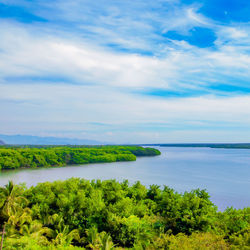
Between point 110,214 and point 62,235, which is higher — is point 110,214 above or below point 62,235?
above

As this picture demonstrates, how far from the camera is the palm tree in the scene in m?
20.6

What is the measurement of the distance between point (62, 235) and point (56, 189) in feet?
24.4

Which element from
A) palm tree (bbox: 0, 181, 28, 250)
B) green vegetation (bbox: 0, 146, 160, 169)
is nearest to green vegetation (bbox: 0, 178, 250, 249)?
palm tree (bbox: 0, 181, 28, 250)

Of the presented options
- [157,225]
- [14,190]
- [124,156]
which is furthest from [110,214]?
[124,156]

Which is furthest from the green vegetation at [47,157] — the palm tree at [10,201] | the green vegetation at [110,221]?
the green vegetation at [110,221]

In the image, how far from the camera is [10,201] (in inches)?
837

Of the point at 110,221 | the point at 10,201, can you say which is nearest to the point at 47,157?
the point at 10,201

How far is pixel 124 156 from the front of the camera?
302ft

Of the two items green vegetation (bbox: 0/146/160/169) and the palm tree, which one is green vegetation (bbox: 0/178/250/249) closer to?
the palm tree

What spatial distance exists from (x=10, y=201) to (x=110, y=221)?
9032mm

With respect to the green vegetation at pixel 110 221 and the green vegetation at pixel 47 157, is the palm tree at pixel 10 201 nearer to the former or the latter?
the green vegetation at pixel 110 221

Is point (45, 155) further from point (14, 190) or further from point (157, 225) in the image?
point (157, 225)

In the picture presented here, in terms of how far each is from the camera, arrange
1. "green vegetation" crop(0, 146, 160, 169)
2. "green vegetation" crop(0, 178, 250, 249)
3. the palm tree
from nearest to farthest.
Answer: "green vegetation" crop(0, 178, 250, 249) → the palm tree → "green vegetation" crop(0, 146, 160, 169)

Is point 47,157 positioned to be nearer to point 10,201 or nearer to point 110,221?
point 10,201
